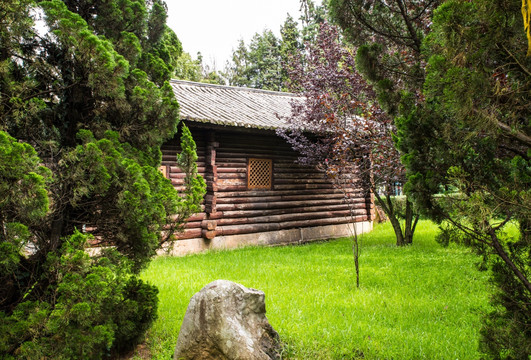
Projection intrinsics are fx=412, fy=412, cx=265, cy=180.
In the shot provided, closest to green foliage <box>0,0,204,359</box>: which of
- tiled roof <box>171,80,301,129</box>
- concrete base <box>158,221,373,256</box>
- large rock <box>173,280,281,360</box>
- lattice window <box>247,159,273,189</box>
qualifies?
large rock <box>173,280,281,360</box>

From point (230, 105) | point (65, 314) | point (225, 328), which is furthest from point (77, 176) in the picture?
point (230, 105)

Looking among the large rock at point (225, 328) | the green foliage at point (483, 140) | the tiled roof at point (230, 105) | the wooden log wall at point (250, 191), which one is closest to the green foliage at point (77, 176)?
the large rock at point (225, 328)

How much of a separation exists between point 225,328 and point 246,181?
860cm

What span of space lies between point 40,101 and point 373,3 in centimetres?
409

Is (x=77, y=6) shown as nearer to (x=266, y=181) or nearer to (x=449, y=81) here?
(x=449, y=81)

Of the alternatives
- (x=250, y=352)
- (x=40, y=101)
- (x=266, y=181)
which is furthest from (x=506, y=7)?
(x=266, y=181)

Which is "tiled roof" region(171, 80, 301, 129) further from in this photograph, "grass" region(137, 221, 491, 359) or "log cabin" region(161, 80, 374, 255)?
"grass" region(137, 221, 491, 359)

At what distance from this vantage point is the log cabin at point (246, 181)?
11.3m

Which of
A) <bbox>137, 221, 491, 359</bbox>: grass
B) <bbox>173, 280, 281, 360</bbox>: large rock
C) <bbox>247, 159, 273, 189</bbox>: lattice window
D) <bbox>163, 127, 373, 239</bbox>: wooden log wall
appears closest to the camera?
<bbox>173, 280, 281, 360</bbox>: large rock

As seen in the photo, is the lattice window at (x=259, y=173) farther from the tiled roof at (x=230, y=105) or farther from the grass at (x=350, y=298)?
the grass at (x=350, y=298)

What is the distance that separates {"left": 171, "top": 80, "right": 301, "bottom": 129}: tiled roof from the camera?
1112 cm

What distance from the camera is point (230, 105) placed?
44.8ft

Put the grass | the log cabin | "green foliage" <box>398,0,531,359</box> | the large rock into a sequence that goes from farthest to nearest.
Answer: the log cabin, the grass, the large rock, "green foliage" <box>398,0,531,359</box>

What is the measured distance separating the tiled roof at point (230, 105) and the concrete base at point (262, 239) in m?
3.34
